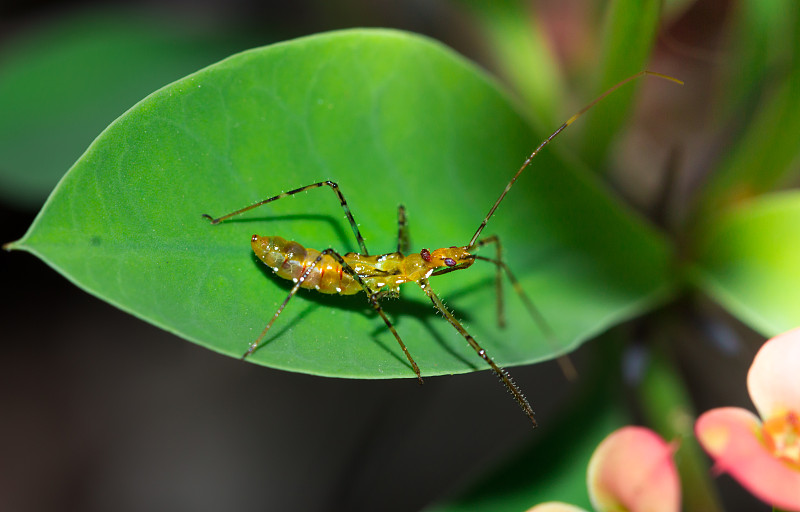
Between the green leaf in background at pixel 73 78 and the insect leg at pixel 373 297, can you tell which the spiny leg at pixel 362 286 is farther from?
the green leaf in background at pixel 73 78

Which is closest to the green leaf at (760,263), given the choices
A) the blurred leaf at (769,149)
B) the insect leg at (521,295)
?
the blurred leaf at (769,149)

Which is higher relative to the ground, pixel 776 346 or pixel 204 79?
pixel 204 79

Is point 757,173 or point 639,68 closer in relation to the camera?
point 639,68

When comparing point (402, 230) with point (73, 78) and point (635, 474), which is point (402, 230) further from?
point (73, 78)

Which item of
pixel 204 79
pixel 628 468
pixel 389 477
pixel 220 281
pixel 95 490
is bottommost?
pixel 389 477

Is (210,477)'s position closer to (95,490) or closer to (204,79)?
(95,490)

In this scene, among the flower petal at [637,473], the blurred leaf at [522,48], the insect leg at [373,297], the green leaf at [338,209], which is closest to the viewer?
the flower petal at [637,473]

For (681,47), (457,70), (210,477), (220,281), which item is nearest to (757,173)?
(681,47)
